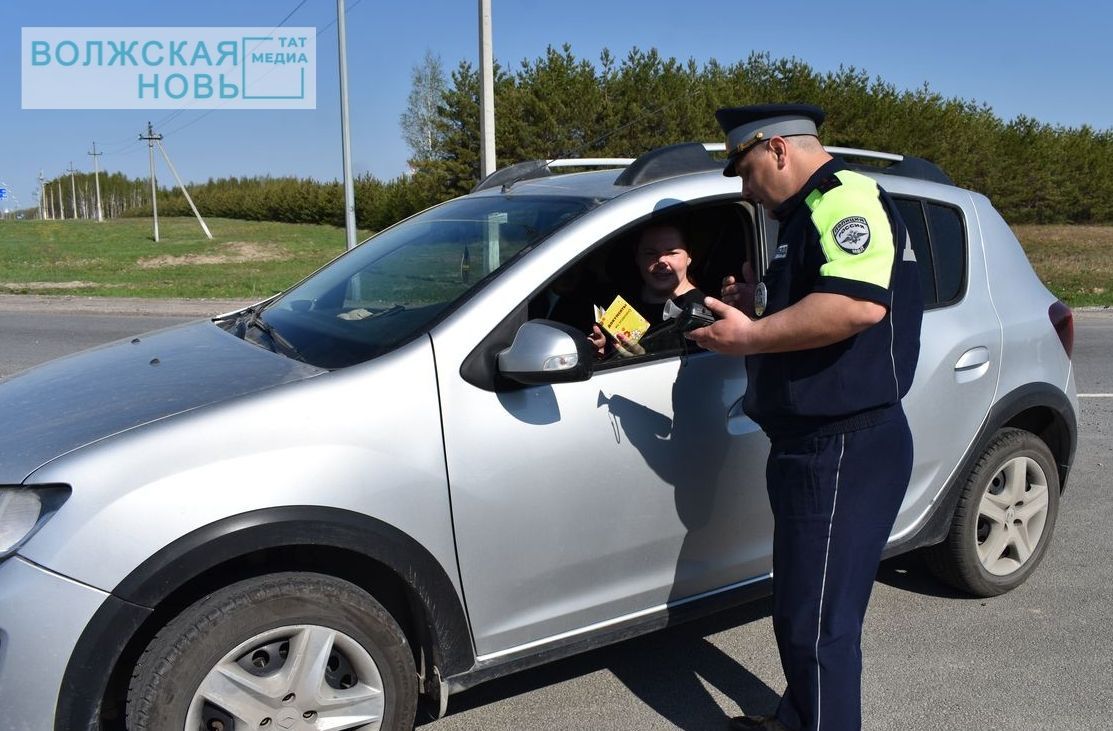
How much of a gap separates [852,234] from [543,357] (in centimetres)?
84

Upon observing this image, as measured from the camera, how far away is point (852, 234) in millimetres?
2354

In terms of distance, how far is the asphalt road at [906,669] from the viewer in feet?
9.87

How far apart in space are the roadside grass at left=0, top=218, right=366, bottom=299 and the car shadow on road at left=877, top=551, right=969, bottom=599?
14972 mm

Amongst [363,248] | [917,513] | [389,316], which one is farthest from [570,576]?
[363,248]

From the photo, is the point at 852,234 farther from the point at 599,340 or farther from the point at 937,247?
the point at 937,247

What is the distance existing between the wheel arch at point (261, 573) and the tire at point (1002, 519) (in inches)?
84.1

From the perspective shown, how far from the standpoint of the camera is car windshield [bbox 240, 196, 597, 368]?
2754 millimetres

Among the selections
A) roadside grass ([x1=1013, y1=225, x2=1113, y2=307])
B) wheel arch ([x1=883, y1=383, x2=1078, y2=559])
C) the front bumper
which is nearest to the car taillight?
wheel arch ([x1=883, y1=383, x2=1078, y2=559])

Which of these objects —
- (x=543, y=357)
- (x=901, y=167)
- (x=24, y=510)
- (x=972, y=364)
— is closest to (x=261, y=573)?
(x=24, y=510)

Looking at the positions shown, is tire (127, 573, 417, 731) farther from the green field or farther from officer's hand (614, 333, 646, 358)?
the green field

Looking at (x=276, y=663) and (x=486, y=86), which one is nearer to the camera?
(x=276, y=663)

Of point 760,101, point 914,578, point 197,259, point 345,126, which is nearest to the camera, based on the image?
point 914,578

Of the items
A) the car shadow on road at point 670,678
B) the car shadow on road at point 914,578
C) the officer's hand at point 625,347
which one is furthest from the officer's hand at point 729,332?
the car shadow on road at point 914,578

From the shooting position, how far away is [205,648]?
2186mm
